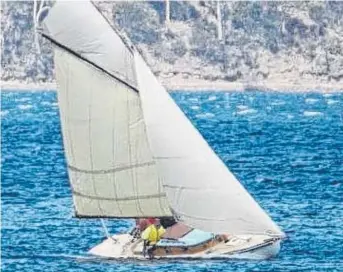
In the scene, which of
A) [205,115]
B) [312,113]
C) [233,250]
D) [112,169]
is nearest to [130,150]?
[112,169]

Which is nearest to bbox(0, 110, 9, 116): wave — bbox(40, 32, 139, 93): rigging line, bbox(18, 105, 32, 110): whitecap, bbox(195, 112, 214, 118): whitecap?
bbox(18, 105, 32, 110): whitecap

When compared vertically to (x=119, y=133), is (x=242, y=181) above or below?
below

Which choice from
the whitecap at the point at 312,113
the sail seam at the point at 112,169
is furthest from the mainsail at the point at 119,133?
the whitecap at the point at 312,113

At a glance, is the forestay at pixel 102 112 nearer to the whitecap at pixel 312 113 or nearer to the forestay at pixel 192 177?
the forestay at pixel 192 177

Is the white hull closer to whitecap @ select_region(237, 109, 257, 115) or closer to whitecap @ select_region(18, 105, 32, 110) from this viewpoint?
whitecap @ select_region(237, 109, 257, 115)

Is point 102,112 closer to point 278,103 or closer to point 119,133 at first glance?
point 119,133

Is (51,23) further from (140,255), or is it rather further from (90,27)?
(140,255)

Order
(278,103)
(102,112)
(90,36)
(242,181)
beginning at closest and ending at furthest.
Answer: (90,36), (102,112), (242,181), (278,103)

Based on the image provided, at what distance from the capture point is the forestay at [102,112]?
191ft

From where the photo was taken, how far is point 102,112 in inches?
2303

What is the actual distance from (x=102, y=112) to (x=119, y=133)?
86cm

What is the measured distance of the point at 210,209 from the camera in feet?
185

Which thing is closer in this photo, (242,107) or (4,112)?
(4,112)

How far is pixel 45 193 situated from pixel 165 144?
27360 mm
